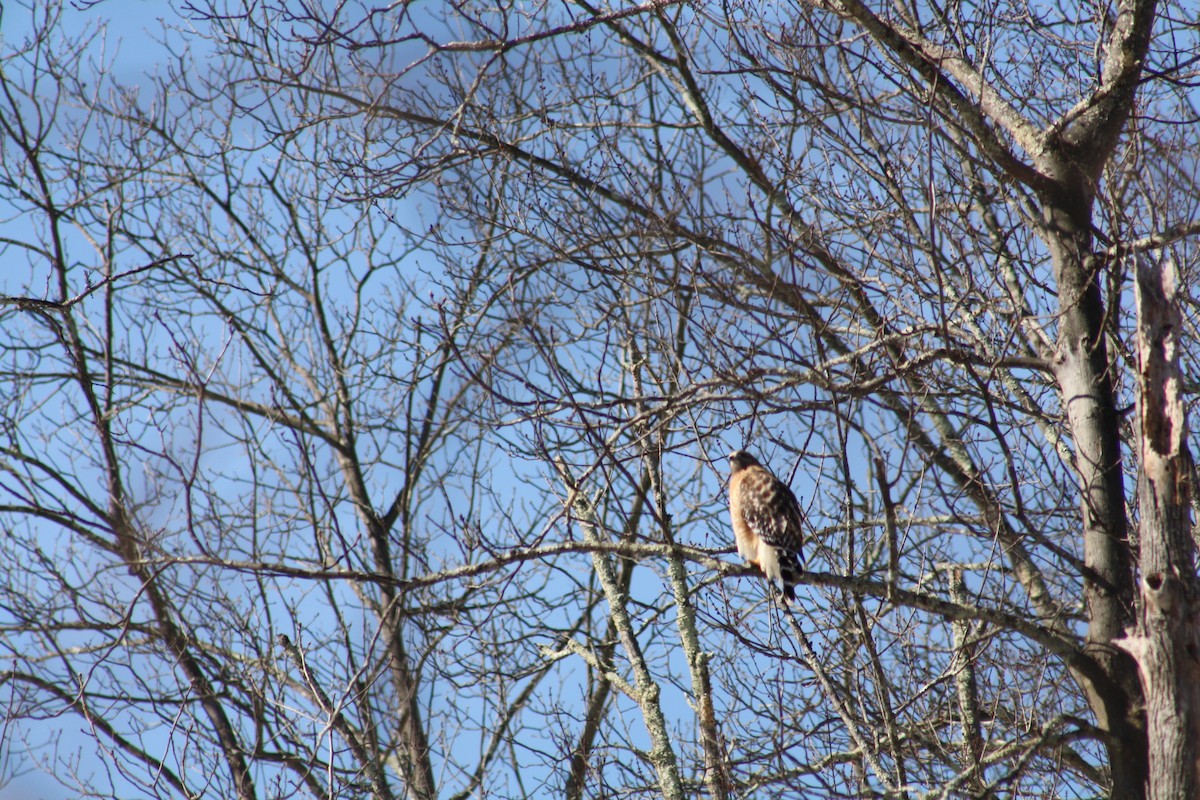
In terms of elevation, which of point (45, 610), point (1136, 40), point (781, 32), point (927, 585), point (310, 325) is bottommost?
point (927, 585)

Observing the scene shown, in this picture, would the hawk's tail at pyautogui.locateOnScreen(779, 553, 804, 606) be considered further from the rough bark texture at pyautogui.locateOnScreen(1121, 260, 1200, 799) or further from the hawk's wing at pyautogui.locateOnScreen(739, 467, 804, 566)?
the rough bark texture at pyautogui.locateOnScreen(1121, 260, 1200, 799)

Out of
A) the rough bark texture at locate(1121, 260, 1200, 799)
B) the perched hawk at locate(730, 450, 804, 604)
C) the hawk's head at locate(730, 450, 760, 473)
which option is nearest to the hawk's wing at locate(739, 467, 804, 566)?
the perched hawk at locate(730, 450, 804, 604)

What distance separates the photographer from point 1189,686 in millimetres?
4078

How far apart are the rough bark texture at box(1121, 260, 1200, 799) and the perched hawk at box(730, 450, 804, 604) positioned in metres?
1.49

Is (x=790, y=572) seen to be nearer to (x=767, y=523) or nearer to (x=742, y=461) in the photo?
(x=767, y=523)

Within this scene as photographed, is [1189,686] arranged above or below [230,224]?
below

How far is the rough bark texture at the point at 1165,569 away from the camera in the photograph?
4027mm

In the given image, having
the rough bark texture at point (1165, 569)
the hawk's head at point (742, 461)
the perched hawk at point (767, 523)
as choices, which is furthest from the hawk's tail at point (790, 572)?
the rough bark texture at point (1165, 569)

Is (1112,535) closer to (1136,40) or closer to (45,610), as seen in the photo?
(1136,40)

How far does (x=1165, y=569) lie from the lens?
4.02 meters

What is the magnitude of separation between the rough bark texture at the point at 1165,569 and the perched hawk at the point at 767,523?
149cm

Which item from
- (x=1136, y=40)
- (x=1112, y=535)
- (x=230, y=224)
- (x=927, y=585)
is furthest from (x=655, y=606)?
(x=230, y=224)

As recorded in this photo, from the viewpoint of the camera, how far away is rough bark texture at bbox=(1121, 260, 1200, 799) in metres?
4.03

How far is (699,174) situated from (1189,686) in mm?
4055
